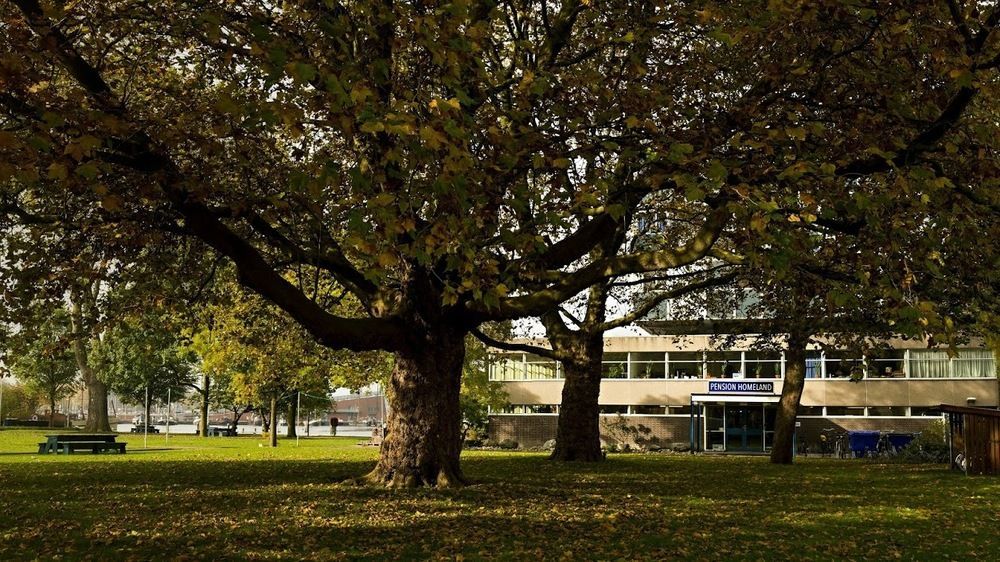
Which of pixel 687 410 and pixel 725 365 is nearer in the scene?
pixel 687 410

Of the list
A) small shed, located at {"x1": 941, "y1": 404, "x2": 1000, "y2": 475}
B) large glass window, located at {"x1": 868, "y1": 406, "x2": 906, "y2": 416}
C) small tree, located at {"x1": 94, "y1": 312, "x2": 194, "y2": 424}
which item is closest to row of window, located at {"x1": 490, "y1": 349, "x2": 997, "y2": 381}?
large glass window, located at {"x1": 868, "y1": 406, "x2": 906, "y2": 416}

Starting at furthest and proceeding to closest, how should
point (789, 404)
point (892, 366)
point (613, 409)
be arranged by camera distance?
point (613, 409) < point (892, 366) < point (789, 404)

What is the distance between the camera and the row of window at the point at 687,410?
49188mm

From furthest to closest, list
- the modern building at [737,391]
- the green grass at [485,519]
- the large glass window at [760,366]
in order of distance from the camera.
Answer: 1. the large glass window at [760,366]
2. the modern building at [737,391]
3. the green grass at [485,519]

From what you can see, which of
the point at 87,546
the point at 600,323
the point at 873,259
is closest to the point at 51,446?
Answer: the point at 600,323

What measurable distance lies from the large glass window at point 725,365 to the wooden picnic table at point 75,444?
3196 cm

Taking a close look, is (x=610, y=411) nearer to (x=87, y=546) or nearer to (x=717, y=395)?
(x=717, y=395)

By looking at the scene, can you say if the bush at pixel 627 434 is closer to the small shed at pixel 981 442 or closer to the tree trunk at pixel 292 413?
the tree trunk at pixel 292 413

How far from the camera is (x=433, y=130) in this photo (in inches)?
295

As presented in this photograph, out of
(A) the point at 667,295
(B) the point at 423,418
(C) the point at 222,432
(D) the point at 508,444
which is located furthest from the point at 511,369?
(B) the point at 423,418

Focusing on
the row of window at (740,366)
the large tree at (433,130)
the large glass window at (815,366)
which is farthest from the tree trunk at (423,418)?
the large glass window at (815,366)

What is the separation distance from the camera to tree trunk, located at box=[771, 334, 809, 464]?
1154 inches

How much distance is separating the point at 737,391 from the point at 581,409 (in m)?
23.0

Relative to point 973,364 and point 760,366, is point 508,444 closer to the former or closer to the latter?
point 760,366
